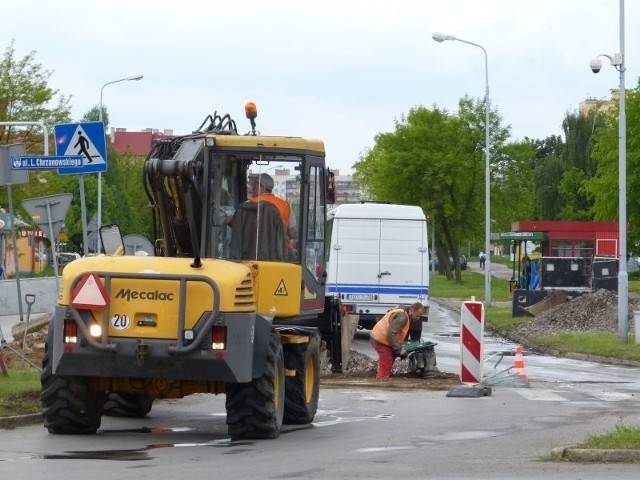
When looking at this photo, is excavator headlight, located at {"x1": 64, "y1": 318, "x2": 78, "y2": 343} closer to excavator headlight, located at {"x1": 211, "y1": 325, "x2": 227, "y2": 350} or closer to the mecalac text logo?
the mecalac text logo

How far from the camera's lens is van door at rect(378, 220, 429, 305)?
3262 centimetres

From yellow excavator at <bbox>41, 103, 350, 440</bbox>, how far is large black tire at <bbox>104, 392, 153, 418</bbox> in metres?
0.02

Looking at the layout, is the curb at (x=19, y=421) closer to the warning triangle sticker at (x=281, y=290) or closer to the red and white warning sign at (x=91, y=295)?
the red and white warning sign at (x=91, y=295)

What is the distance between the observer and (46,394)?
14102 mm

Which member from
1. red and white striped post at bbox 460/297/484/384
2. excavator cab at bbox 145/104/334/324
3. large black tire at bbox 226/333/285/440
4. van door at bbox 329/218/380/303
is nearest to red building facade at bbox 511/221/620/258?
van door at bbox 329/218/380/303

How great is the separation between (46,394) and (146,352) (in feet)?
4.14

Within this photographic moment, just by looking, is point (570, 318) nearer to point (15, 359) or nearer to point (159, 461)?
point (15, 359)

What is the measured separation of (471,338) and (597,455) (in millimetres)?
8345

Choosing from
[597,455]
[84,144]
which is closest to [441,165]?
[84,144]

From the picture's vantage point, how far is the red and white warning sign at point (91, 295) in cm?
1365

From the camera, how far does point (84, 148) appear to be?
62.1 feet

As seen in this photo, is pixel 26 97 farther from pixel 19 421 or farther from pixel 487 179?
pixel 19 421

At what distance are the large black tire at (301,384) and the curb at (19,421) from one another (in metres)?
2.59

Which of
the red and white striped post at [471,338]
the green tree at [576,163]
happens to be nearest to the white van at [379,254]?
the red and white striped post at [471,338]
